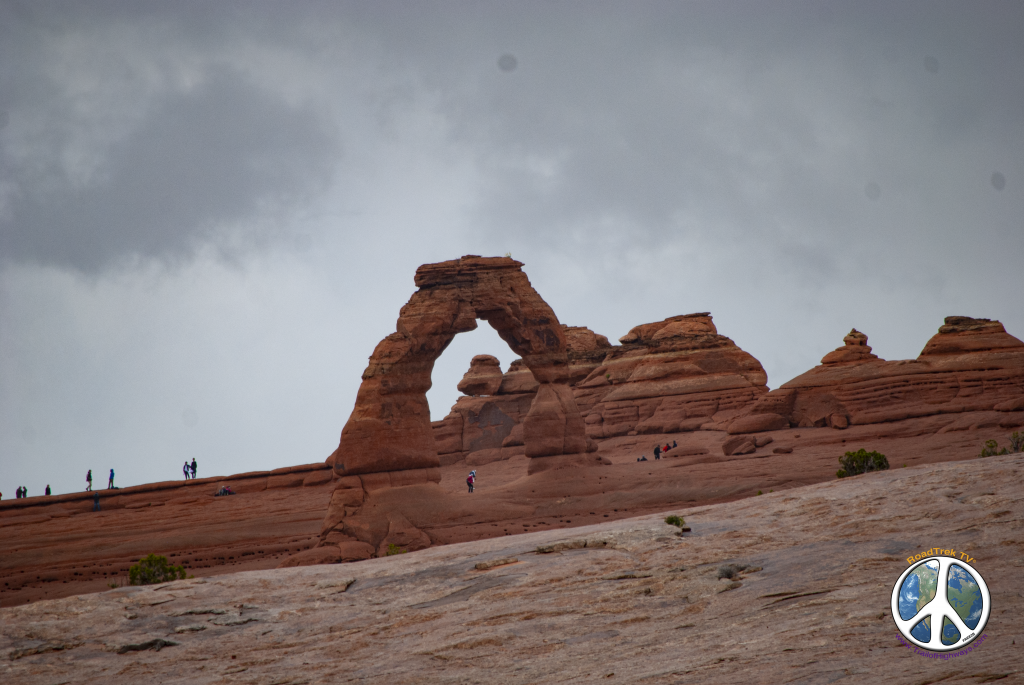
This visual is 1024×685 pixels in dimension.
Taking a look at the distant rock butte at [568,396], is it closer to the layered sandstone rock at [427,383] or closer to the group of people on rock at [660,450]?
the layered sandstone rock at [427,383]

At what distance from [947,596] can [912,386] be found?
31.1 meters

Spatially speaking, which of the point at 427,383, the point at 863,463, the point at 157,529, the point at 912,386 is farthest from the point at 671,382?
the point at 157,529

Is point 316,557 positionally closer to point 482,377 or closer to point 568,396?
point 568,396

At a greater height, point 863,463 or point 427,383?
point 427,383

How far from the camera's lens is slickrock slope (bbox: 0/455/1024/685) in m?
6.54

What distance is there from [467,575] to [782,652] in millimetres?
6050

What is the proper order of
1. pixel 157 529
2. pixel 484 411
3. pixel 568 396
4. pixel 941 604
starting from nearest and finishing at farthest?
pixel 941 604
pixel 568 396
pixel 157 529
pixel 484 411

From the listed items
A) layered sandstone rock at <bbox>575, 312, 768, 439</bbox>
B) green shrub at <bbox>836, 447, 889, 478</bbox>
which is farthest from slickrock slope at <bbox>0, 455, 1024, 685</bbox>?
layered sandstone rock at <bbox>575, 312, 768, 439</bbox>

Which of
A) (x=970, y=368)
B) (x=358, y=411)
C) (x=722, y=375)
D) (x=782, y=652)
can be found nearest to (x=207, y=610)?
(x=782, y=652)

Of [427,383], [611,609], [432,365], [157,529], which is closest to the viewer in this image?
[611,609]

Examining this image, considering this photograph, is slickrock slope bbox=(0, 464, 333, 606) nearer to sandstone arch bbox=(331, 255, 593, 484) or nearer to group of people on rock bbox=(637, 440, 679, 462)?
sandstone arch bbox=(331, 255, 593, 484)

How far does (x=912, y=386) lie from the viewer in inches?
1344

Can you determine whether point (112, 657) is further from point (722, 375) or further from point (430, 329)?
point (722, 375)

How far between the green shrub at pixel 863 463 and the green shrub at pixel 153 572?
15221mm
